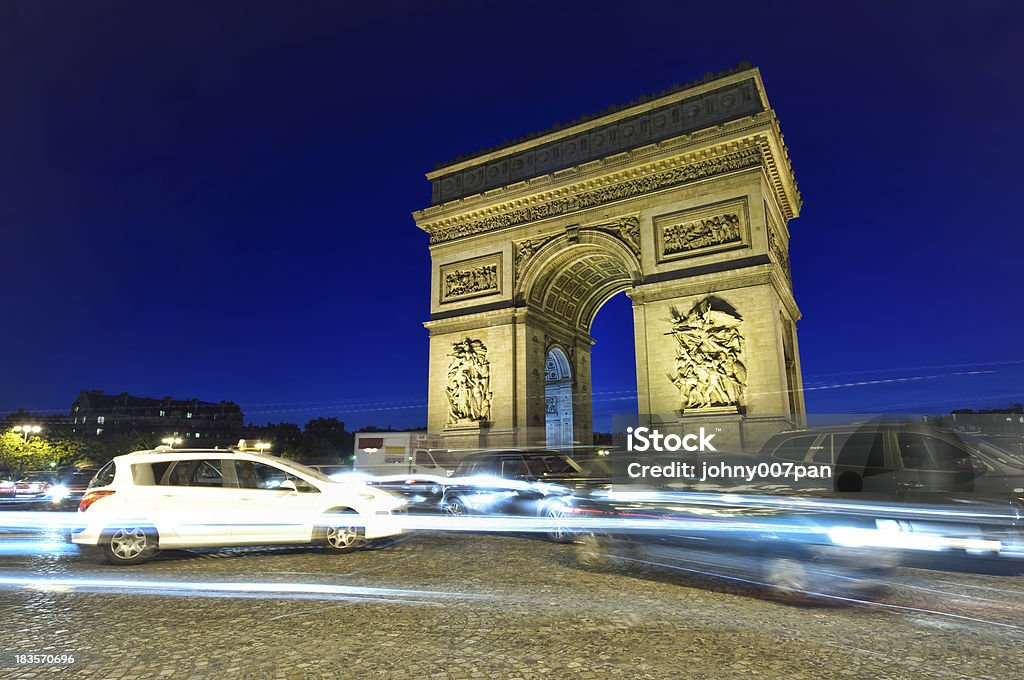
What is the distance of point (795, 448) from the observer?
6152 mm

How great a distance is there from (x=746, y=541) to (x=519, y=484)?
4.13 metres

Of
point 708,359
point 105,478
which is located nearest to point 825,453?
point 105,478

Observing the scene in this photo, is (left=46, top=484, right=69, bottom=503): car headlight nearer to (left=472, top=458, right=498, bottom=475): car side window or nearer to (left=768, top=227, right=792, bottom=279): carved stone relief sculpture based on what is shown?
(left=472, top=458, right=498, bottom=475): car side window

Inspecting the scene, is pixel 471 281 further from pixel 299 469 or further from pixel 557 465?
pixel 299 469

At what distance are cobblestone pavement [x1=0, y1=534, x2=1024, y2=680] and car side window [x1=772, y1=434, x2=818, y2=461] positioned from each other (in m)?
1.43

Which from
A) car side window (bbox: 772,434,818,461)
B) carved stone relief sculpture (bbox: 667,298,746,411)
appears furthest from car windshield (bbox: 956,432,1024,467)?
carved stone relief sculpture (bbox: 667,298,746,411)

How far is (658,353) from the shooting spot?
64.7ft

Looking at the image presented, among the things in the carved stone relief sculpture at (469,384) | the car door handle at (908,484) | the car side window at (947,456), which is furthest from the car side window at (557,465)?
the carved stone relief sculpture at (469,384)

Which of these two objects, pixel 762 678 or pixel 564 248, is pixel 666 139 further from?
pixel 762 678

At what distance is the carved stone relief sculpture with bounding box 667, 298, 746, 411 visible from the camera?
18.1m

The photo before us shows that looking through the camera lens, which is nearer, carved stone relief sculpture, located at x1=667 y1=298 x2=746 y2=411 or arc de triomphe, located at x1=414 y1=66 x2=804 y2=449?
Result: carved stone relief sculpture, located at x1=667 y1=298 x2=746 y2=411

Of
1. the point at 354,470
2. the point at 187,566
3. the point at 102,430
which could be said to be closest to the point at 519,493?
the point at 187,566

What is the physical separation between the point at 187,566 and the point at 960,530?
7.99 meters

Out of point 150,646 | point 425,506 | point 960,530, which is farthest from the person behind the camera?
point 425,506
